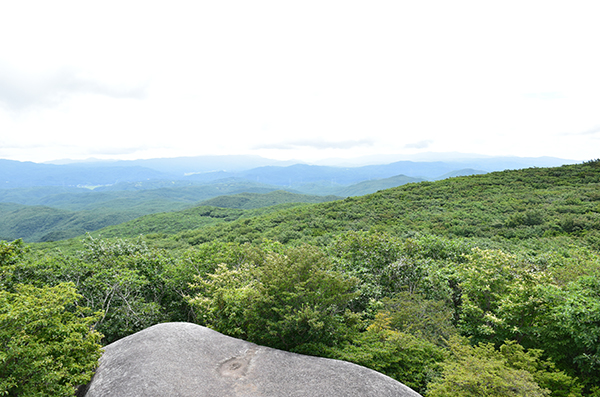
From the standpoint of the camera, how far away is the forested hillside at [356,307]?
260 inches

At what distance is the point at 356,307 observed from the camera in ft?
42.5

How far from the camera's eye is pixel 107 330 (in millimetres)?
10789

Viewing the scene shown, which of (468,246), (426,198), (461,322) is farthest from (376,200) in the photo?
(461,322)

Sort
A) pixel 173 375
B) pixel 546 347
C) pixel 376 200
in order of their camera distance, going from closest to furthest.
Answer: pixel 173 375 → pixel 546 347 → pixel 376 200

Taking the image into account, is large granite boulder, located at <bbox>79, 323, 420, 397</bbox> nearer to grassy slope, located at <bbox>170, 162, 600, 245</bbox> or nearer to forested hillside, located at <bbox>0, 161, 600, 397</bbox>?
forested hillside, located at <bbox>0, 161, 600, 397</bbox>

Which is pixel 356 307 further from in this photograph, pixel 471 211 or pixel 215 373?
pixel 471 211

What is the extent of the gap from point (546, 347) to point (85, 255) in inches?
787

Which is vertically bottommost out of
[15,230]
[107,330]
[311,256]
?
[15,230]

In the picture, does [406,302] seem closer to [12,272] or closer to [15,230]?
[12,272]

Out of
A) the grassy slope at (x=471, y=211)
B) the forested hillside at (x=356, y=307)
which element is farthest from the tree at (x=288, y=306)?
the grassy slope at (x=471, y=211)

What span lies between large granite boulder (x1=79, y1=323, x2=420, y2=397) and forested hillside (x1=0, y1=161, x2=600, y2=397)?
75 cm

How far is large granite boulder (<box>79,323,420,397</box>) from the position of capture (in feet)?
20.2

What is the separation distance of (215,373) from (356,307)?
25.7 feet

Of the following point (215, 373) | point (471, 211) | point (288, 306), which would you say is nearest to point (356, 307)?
point (288, 306)
